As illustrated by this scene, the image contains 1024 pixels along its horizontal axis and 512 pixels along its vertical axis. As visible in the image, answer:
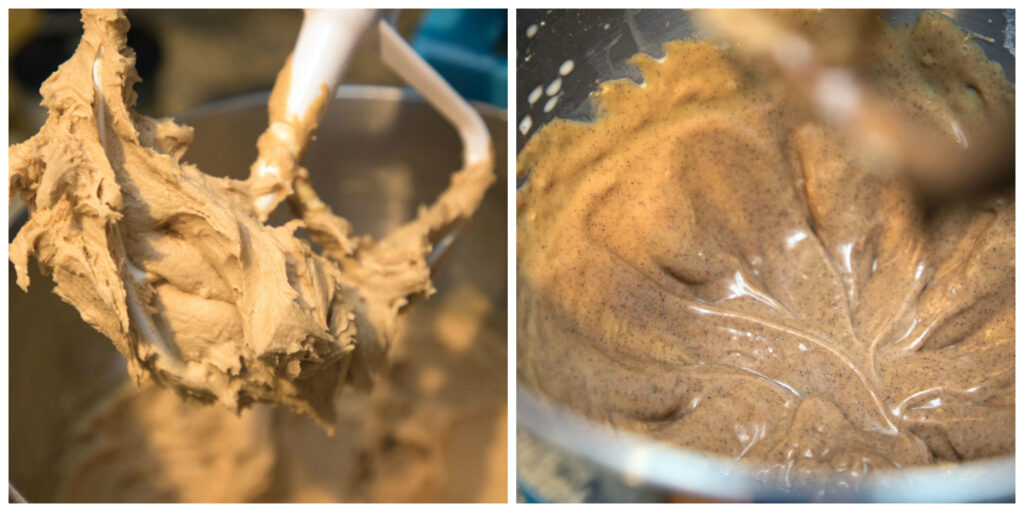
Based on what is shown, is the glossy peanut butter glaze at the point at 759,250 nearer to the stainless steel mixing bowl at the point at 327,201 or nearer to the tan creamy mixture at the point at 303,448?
the stainless steel mixing bowl at the point at 327,201

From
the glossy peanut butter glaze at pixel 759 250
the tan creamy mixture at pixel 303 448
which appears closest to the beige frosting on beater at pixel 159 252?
the glossy peanut butter glaze at pixel 759 250

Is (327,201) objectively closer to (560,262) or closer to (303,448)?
(303,448)

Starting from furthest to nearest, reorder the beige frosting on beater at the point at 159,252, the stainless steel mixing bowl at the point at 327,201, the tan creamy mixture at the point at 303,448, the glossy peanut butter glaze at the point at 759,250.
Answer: the tan creamy mixture at the point at 303,448, the stainless steel mixing bowl at the point at 327,201, the glossy peanut butter glaze at the point at 759,250, the beige frosting on beater at the point at 159,252

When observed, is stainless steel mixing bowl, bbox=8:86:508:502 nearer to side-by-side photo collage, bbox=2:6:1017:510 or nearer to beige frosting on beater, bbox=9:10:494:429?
side-by-side photo collage, bbox=2:6:1017:510

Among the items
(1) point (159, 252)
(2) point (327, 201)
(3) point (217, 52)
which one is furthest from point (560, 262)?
(3) point (217, 52)

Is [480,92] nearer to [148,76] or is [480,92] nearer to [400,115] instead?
[400,115]

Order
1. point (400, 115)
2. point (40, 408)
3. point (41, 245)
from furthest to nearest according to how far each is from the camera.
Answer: point (400, 115) → point (40, 408) → point (41, 245)
